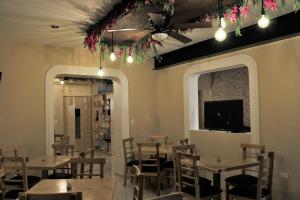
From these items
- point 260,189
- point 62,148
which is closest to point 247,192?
point 260,189

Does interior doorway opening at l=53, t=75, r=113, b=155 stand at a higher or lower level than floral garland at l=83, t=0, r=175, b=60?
lower

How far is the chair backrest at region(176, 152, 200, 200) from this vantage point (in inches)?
135

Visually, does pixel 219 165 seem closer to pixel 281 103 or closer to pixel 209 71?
pixel 281 103

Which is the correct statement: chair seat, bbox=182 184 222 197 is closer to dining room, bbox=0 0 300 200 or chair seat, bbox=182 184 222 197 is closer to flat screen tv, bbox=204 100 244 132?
dining room, bbox=0 0 300 200

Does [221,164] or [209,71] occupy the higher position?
[209,71]

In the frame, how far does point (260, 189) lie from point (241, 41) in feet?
7.49

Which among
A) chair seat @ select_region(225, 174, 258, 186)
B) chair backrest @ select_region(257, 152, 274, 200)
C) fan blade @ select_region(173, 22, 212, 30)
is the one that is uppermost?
fan blade @ select_region(173, 22, 212, 30)

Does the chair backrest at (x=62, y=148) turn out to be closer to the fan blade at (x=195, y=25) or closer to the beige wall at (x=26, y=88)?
the beige wall at (x=26, y=88)

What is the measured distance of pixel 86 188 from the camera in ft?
8.71

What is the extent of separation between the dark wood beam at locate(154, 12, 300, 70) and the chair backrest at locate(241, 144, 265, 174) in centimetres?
151

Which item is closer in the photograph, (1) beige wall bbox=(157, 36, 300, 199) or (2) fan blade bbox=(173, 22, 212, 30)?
(2) fan blade bbox=(173, 22, 212, 30)

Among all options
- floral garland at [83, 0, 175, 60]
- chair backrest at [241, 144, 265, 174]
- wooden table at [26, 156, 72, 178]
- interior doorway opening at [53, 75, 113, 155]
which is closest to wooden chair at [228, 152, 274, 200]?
chair backrest at [241, 144, 265, 174]

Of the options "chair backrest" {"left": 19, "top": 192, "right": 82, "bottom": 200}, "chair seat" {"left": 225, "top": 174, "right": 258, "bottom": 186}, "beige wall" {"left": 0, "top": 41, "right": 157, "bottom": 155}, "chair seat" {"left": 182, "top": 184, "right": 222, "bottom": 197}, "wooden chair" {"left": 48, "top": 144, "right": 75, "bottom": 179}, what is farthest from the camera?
"beige wall" {"left": 0, "top": 41, "right": 157, "bottom": 155}

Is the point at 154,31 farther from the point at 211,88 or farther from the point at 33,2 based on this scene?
the point at 211,88
